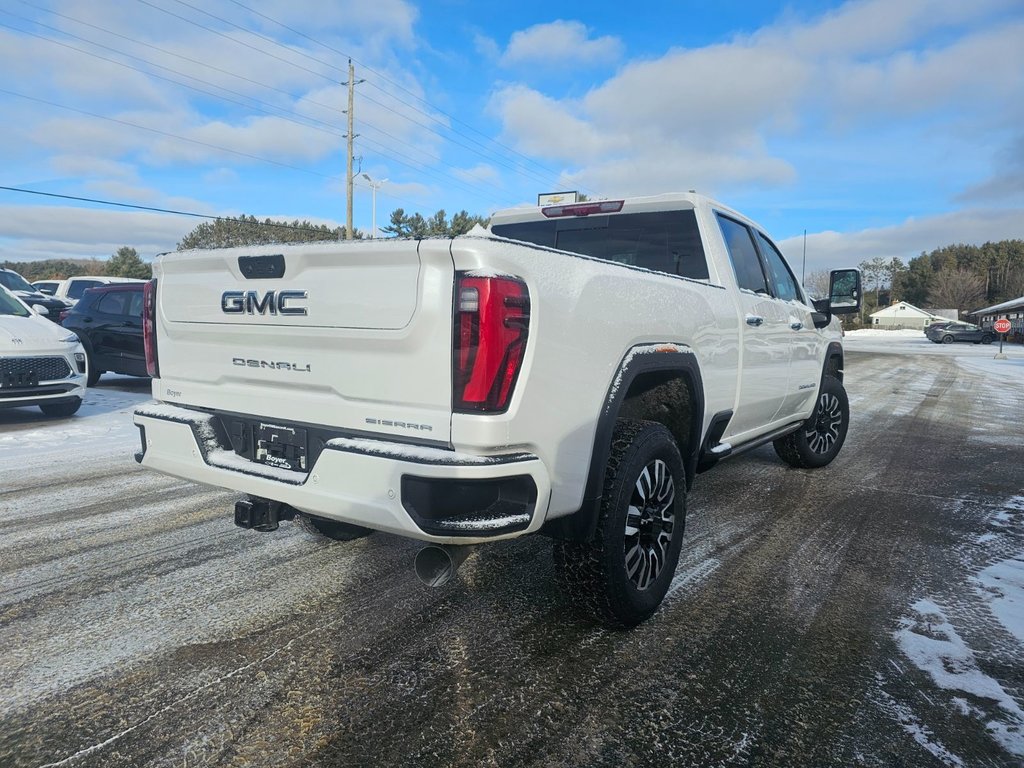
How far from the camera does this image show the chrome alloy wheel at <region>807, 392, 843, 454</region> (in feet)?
19.5

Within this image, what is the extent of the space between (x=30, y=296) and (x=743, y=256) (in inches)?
564

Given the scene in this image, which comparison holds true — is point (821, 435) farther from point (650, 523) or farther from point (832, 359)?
point (650, 523)

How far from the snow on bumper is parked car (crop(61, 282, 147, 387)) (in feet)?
30.8

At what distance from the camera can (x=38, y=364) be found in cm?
733

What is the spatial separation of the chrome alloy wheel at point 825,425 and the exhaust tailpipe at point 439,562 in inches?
176

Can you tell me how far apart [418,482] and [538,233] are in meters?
2.97

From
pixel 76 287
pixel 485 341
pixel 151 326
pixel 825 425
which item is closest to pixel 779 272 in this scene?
pixel 825 425

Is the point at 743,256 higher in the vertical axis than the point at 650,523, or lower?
higher

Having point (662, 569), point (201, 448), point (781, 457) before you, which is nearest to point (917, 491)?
point (781, 457)

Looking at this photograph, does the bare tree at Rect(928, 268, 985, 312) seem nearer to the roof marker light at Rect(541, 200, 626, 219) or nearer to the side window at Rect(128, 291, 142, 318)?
the side window at Rect(128, 291, 142, 318)

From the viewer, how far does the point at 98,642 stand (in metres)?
2.67

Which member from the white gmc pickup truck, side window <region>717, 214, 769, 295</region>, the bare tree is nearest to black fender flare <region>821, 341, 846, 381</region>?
side window <region>717, 214, 769, 295</region>

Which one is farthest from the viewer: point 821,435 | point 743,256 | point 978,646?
point 821,435

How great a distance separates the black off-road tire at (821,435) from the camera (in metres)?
5.85
